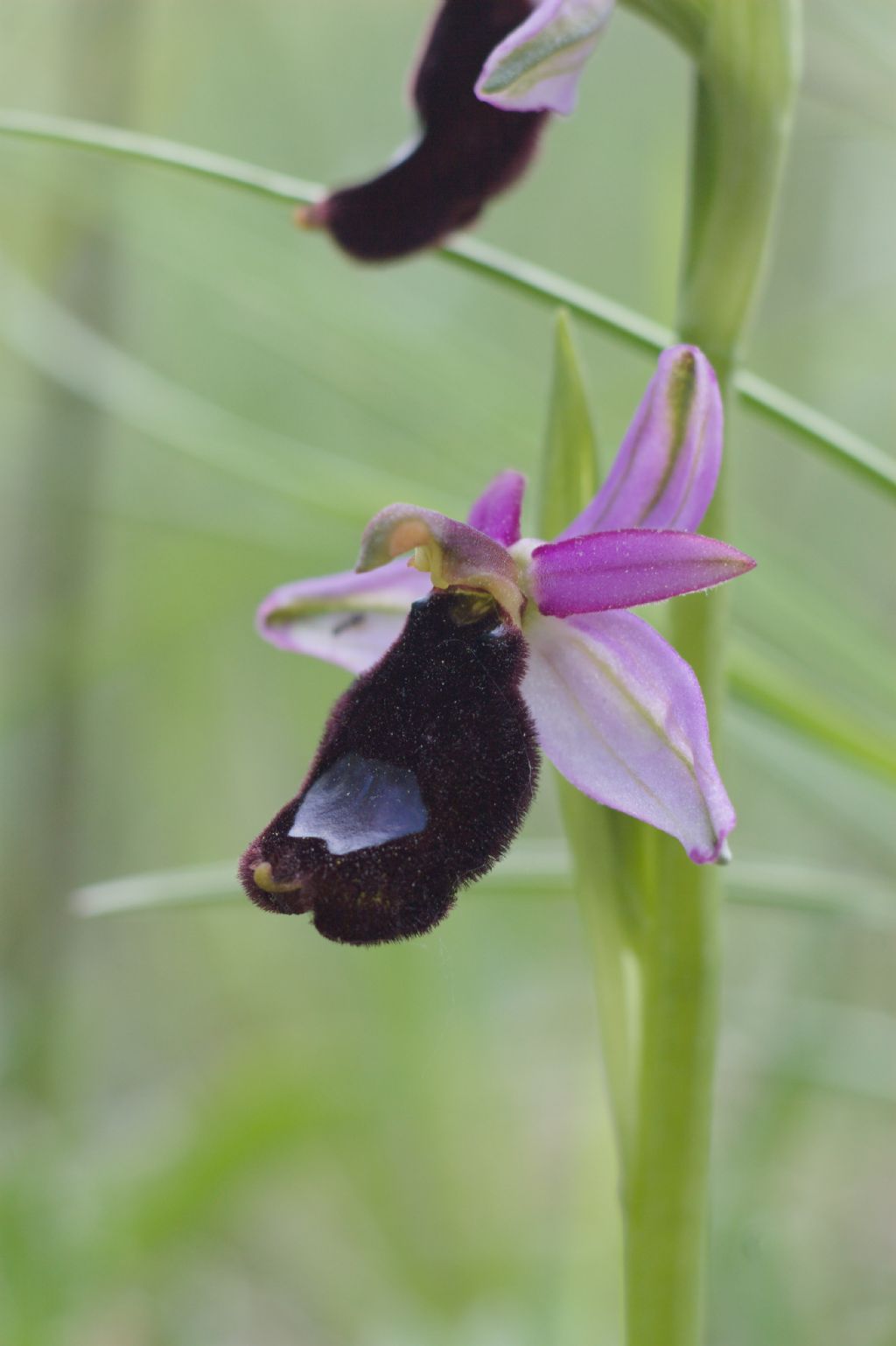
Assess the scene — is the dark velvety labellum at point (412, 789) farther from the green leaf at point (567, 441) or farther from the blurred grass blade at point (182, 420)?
the blurred grass blade at point (182, 420)

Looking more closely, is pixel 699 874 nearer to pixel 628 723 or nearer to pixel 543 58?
pixel 628 723

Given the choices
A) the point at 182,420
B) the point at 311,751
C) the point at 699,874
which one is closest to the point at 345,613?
the point at 699,874

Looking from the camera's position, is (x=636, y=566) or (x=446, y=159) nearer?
(x=636, y=566)

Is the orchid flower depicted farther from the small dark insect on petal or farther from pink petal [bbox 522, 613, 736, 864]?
the small dark insect on petal

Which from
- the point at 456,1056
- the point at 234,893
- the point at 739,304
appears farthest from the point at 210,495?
the point at 739,304

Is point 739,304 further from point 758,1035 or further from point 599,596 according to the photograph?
point 758,1035
